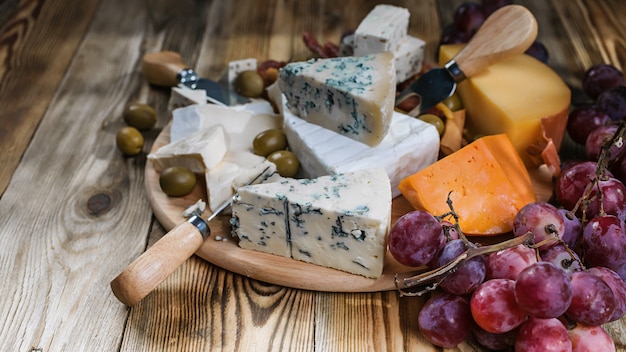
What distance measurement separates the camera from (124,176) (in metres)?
1.92

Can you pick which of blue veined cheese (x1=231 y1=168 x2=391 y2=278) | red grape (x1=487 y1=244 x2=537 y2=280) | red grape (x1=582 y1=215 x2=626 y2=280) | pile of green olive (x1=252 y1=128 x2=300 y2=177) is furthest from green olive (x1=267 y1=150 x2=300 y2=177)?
red grape (x1=582 y1=215 x2=626 y2=280)

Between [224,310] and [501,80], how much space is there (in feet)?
3.20

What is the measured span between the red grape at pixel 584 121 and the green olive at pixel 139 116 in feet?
3.82

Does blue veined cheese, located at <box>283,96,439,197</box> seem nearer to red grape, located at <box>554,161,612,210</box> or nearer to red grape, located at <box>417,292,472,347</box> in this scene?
red grape, located at <box>554,161,612,210</box>

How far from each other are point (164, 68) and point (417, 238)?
1126 mm

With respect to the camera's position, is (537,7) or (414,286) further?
(537,7)

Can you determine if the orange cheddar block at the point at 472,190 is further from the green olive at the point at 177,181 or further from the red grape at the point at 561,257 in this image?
the green olive at the point at 177,181

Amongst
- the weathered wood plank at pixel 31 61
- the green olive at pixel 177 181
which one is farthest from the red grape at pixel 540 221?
the weathered wood plank at pixel 31 61

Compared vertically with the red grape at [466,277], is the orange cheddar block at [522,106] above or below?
below

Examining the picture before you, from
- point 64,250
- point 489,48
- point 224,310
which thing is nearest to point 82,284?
point 64,250

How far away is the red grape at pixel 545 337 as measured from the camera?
125 cm

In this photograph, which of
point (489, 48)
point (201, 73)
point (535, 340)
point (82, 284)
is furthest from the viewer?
point (201, 73)

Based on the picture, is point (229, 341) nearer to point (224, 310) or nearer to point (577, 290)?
point (224, 310)

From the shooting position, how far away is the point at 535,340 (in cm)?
126
